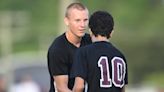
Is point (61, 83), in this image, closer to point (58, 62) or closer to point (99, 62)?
point (58, 62)

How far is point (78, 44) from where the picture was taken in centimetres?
1082

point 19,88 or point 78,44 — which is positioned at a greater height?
point 78,44

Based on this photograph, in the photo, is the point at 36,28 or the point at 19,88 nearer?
the point at 19,88

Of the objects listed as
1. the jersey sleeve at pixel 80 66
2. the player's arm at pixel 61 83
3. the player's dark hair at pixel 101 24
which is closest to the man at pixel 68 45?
the player's arm at pixel 61 83

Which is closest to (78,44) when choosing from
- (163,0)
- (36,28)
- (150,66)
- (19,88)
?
(19,88)

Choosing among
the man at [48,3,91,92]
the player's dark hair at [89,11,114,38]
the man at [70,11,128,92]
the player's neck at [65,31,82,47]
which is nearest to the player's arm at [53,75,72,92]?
the man at [48,3,91,92]

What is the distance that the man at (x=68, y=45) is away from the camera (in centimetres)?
1055

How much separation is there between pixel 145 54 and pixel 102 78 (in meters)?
40.7

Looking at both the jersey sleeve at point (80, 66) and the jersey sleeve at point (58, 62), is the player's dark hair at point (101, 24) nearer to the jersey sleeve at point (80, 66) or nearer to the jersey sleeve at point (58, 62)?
the jersey sleeve at point (80, 66)

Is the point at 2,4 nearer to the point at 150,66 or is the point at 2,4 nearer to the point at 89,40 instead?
the point at 150,66

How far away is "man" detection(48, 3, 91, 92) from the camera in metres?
10.6

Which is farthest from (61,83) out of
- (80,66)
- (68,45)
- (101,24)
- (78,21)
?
(101,24)

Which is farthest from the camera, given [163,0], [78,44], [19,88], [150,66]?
[163,0]

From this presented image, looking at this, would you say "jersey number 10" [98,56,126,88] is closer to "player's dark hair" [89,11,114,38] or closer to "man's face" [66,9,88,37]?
"player's dark hair" [89,11,114,38]
